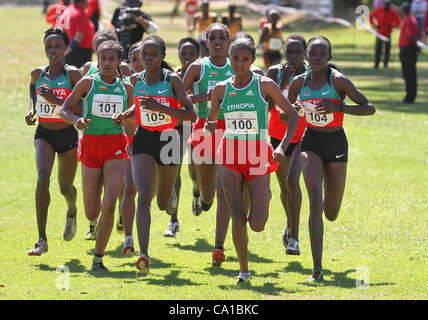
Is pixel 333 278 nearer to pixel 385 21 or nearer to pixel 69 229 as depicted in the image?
pixel 69 229

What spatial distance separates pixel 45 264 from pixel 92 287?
4.84 feet

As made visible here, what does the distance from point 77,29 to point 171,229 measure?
21.6ft

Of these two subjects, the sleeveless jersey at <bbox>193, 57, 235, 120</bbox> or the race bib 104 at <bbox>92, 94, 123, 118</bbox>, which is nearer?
the race bib 104 at <bbox>92, 94, 123, 118</bbox>

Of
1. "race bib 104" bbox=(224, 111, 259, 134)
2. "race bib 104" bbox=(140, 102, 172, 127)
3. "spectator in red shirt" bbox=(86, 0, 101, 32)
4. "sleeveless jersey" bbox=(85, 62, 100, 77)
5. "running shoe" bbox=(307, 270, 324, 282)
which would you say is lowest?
"running shoe" bbox=(307, 270, 324, 282)

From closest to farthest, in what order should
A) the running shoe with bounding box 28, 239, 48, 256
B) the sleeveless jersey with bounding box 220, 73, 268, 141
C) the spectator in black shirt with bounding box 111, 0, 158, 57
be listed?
1. the sleeveless jersey with bounding box 220, 73, 268, 141
2. the running shoe with bounding box 28, 239, 48, 256
3. the spectator in black shirt with bounding box 111, 0, 158, 57

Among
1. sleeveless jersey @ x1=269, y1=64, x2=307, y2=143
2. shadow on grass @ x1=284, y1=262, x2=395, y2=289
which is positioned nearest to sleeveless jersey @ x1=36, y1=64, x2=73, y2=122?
sleeveless jersey @ x1=269, y1=64, x2=307, y2=143

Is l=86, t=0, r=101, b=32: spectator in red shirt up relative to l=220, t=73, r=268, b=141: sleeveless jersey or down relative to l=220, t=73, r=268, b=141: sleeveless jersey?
down

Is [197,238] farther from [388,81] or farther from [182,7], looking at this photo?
[182,7]

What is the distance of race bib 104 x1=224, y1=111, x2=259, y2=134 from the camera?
27.4ft

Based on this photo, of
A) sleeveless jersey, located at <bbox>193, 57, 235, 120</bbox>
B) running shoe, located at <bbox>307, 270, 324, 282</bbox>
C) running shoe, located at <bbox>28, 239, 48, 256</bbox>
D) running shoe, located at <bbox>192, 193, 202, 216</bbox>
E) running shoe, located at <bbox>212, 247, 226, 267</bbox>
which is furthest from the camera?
running shoe, located at <bbox>192, 193, 202, 216</bbox>

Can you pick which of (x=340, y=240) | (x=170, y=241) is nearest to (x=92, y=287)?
(x=170, y=241)

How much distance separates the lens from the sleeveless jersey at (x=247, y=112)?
27.4ft

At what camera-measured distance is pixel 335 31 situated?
40.8 meters

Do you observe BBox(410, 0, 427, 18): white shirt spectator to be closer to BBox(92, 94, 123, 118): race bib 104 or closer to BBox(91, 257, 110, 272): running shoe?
BBox(92, 94, 123, 118): race bib 104
